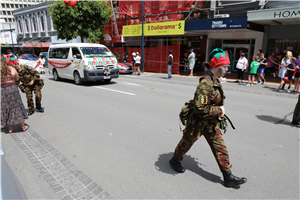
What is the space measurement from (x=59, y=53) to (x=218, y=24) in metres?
9.97

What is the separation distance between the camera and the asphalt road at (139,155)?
3.01 metres

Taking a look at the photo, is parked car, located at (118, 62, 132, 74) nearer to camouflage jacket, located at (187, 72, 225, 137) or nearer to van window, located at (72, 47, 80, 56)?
van window, located at (72, 47, 80, 56)

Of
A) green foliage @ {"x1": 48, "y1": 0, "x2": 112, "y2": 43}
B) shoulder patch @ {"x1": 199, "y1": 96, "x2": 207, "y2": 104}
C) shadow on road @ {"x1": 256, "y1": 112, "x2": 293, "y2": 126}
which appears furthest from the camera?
green foliage @ {"x1": 48, "y1": 0, "x2": 112, "y2": 43}

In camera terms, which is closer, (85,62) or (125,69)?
(85,62)

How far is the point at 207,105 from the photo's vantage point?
8.85ft

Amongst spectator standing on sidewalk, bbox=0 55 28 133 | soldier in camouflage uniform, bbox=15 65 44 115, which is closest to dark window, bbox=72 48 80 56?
soldier in camouflage uniform, bbox=15 65 44 115

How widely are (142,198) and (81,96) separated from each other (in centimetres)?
674

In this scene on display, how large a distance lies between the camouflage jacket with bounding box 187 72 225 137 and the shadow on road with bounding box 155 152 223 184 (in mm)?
830

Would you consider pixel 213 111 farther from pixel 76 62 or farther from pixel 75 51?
pixel 75 51

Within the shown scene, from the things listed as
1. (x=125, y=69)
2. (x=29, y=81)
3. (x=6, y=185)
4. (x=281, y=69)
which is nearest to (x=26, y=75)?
(x=29, y=81)

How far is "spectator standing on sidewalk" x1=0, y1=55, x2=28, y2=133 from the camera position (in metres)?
4.58

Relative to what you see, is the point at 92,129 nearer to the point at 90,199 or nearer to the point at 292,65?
the point at 90,199

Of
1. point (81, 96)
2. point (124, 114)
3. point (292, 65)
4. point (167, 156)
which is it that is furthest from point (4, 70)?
point (292, 65)

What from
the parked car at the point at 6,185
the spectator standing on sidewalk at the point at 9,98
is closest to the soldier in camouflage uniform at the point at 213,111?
the parked car at the point at 6,185
